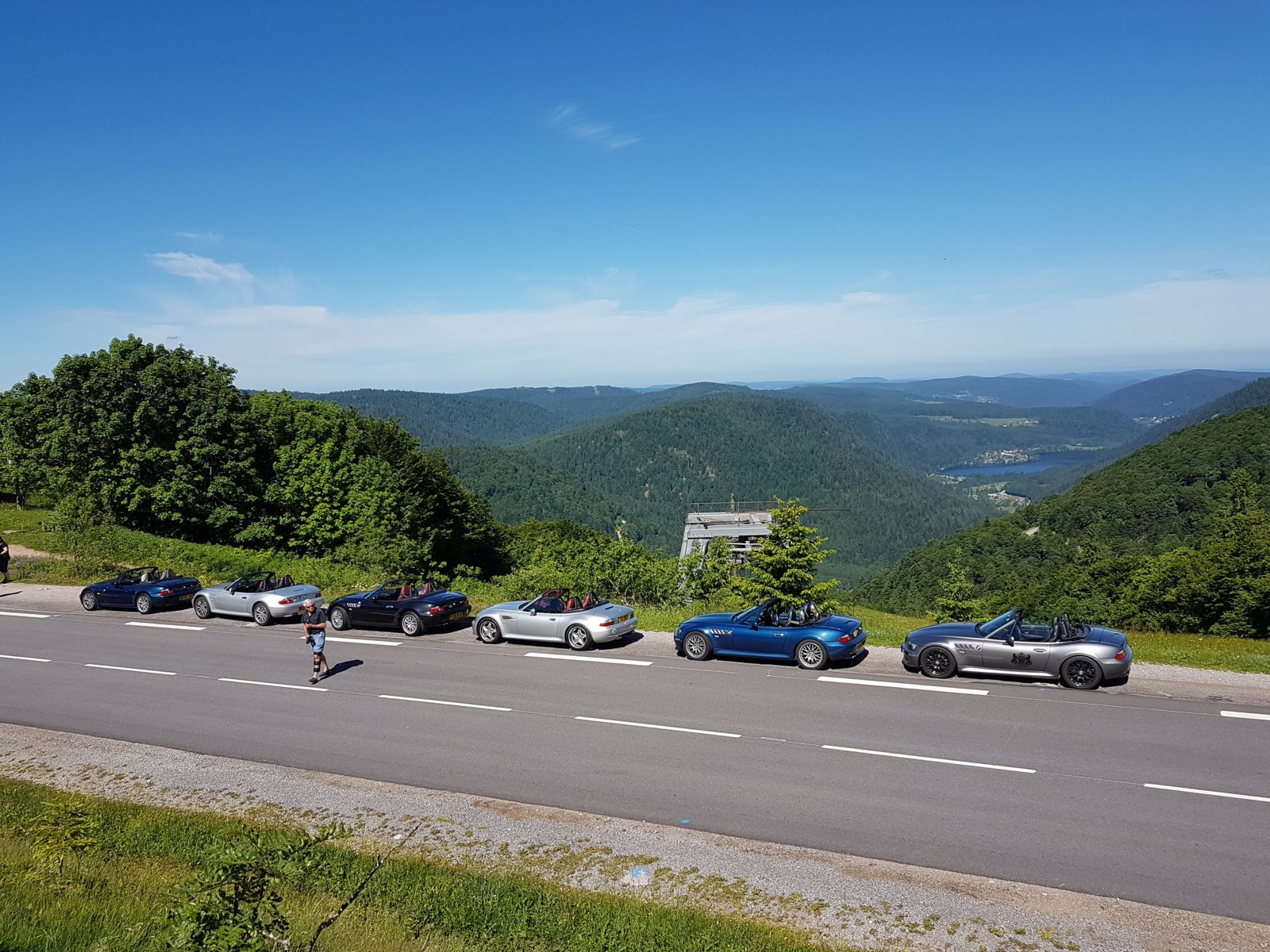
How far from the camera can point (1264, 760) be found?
10.6 metres

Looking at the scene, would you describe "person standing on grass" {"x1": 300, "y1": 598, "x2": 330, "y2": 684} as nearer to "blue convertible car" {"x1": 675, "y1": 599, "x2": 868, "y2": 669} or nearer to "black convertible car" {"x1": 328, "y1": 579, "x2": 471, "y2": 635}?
"black convertible car" {"x1": 328, "y1": 579, "x2": 471, "y2": 635}

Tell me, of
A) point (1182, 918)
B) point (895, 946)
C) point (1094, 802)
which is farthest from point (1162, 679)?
point (895, 946)

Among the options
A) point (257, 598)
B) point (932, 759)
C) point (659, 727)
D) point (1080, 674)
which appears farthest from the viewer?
point (257, 598)

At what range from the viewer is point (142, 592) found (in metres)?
23.9

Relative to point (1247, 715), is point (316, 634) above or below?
above

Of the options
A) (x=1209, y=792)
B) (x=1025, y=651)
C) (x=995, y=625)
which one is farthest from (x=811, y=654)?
(x=1209, y=792)

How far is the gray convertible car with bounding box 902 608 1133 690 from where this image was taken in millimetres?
13805

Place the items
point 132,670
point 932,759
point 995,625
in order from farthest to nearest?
point 132,670 → point 995,625 → point 932,759

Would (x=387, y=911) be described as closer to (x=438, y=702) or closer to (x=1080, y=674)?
(x=438, y=702)

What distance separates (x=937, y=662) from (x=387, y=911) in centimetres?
1078

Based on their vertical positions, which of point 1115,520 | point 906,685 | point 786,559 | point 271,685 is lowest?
point 1115,520

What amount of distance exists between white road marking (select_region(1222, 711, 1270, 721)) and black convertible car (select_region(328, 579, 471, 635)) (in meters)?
15.8

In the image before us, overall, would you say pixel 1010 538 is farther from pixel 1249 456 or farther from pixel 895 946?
pixel 895 946

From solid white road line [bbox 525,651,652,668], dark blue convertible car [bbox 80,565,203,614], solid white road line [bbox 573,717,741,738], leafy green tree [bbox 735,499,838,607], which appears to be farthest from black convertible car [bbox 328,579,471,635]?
leafy green tree [bbox 735,499,838,607]
